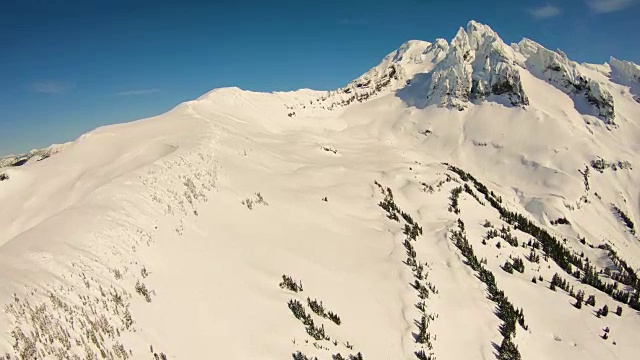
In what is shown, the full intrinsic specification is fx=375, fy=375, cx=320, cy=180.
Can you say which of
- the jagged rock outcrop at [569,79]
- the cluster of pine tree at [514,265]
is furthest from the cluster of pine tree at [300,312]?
the jagged rock outcrop at [569,79]

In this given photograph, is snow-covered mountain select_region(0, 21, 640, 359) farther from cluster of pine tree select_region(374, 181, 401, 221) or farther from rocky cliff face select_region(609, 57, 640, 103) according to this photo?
rocky cliff face select_region(609, 57, 640, 103)

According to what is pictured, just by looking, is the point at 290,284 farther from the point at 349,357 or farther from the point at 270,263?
the point at 349,357

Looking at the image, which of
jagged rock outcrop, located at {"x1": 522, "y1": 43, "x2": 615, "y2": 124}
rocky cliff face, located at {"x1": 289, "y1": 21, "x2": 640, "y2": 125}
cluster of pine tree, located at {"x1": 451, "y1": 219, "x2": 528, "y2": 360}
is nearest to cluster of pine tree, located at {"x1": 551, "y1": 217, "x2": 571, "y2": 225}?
rocky cliff face, located at {"x1": 289, "y1": 21, "x2": 640, "y2": 125}

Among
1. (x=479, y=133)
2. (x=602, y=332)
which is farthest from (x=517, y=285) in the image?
(x=479, y=133)

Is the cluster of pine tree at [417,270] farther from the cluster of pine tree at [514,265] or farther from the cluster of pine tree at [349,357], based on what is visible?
the cluster of pine tree at [514,265]

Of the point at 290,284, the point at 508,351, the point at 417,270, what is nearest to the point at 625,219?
the point at 417,270

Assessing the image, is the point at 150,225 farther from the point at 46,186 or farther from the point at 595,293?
the point at 595,293
